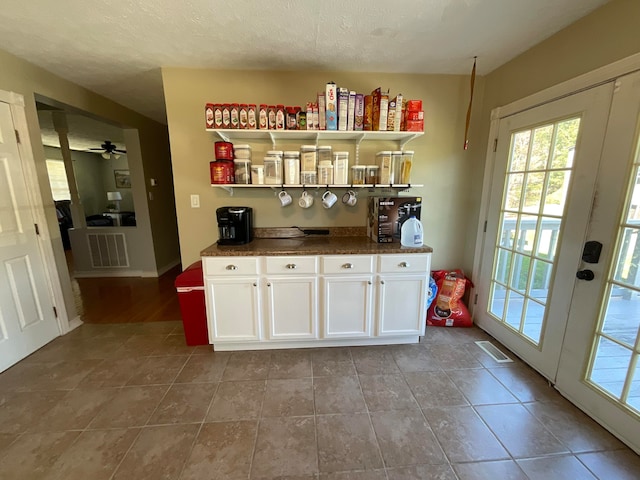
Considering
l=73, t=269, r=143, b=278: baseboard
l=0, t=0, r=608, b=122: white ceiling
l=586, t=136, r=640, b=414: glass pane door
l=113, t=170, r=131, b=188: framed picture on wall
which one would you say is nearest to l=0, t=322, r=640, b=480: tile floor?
l=586, t=136, r=640, b=414: glass pane door

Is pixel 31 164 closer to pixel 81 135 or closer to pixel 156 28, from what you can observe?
pixel 156 28

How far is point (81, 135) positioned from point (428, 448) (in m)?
6.65

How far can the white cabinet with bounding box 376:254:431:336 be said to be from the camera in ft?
6.80

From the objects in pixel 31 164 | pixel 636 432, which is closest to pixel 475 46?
pixel 636 432

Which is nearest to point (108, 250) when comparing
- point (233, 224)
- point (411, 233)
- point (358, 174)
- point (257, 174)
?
point (233, 224)

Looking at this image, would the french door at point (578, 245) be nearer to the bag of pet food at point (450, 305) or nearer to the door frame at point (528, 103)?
the door frame at point (528, 103)

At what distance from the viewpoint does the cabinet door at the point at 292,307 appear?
2.04 meters

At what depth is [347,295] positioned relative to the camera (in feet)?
6.85

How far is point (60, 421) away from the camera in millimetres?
1509

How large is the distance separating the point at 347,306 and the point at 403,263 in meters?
0.56

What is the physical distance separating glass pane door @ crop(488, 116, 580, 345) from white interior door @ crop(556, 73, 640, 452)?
23cm

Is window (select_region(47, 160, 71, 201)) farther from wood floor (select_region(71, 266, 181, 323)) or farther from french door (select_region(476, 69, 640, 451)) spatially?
french door (select_region(476, 69, 640, 451))

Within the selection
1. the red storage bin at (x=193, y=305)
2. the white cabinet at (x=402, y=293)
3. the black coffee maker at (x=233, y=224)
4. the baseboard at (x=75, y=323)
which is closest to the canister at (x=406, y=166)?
the white cabinet at (x=402, y=293)

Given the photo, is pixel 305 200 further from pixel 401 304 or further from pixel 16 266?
pixel 16 266
